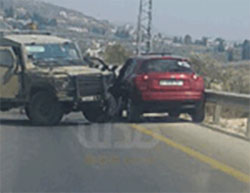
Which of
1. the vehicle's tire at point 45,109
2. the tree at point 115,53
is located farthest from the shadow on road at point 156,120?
the tree at point 115,53

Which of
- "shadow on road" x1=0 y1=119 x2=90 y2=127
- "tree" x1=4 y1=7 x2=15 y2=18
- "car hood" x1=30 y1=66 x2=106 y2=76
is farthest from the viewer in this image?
"tree" x1=4 y1=7 x2=15 y2=18

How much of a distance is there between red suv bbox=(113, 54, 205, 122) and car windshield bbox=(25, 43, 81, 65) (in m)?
1.72

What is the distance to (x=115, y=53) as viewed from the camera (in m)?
53.1

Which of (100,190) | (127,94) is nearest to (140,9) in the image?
(127,94)

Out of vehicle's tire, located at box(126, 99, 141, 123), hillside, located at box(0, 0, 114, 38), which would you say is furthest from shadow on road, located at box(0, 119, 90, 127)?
hillside, located at box(0, 0, 114, 38)

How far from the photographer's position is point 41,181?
A: 866 cm

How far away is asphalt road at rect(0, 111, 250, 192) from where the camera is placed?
8500 mm

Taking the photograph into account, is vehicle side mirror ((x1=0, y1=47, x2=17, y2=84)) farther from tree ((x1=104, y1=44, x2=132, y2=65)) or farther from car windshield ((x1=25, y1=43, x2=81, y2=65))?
tree ((x1=104, y1=44, x2=132, y2=65))

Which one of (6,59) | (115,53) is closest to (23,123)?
(6,59)

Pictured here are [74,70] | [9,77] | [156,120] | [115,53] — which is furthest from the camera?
[115,53]

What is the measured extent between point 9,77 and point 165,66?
383cm

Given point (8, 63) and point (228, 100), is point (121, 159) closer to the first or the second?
point (228, 100)

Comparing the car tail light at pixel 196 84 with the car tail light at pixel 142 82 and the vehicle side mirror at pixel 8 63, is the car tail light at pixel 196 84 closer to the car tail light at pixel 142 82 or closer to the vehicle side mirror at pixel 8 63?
the car tail light at pixel 142 82

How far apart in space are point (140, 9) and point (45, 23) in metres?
10.7
